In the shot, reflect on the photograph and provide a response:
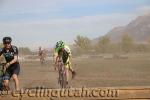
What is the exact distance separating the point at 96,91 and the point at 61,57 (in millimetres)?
5459

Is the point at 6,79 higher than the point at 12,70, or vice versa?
the point at 12,70

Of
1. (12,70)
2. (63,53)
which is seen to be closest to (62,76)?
(63,53)

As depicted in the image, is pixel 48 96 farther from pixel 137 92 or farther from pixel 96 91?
pixel 137 92

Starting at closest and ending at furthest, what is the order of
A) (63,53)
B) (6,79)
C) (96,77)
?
(6,79)
(63,53)
(96,77)

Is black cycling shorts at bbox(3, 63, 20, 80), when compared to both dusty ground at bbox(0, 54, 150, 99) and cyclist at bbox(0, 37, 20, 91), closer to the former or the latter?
cyclist at bbox(0, 37, 20, 91)

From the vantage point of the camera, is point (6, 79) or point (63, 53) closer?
point (6, 79)

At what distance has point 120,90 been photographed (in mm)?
8234

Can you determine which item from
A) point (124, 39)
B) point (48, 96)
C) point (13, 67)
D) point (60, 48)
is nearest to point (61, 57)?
point (60, 48)

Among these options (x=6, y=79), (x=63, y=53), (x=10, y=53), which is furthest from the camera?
(x=63, y=53)

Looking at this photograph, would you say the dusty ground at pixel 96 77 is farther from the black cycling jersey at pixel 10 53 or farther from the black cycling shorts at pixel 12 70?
the black cycling jersey at pixel 10 53

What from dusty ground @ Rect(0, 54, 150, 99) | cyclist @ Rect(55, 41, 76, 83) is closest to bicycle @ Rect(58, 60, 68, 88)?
cyclist @ Rect(55, 41, 76, 83)

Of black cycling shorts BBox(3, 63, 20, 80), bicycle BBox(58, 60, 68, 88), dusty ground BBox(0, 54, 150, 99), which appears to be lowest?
dusty ground BBox(0, 54, 150, 99)

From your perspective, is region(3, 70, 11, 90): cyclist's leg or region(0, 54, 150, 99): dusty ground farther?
region(0, 54, 150, 99): dusty ground

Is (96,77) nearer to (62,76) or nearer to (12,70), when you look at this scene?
(62,76)
